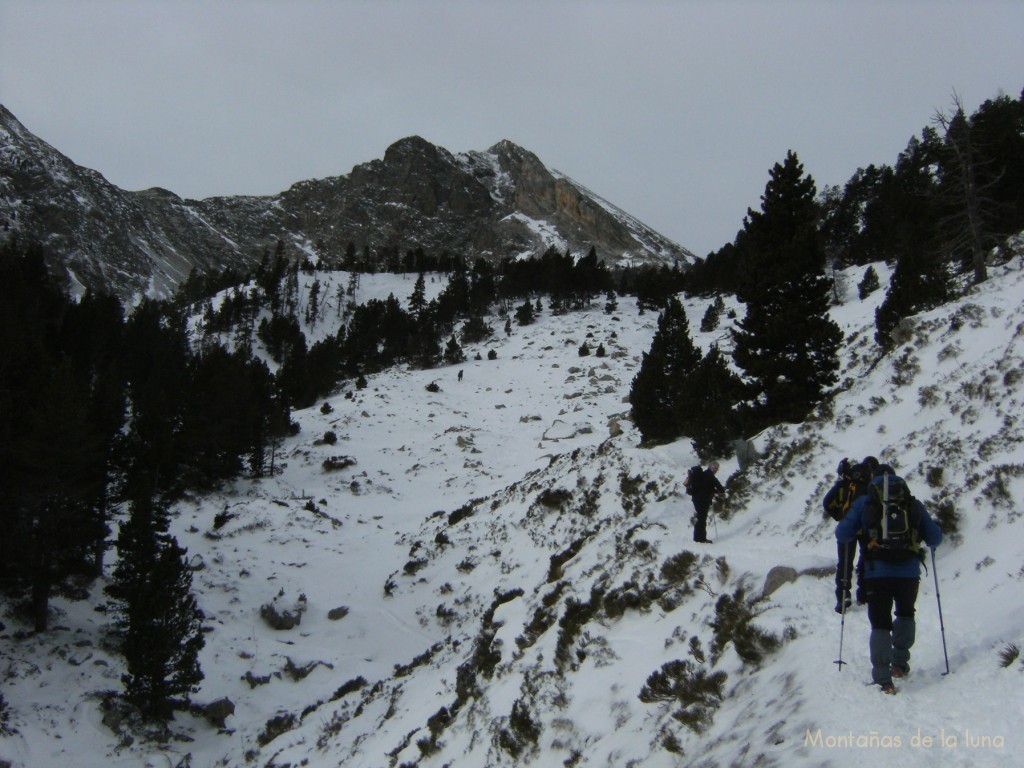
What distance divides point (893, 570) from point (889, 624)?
0.53 m

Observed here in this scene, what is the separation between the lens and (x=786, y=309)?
21.6m

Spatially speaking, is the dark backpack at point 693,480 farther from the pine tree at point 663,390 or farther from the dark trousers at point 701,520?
the pine tree at point 663,390

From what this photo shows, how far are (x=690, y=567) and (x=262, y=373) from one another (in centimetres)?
4588

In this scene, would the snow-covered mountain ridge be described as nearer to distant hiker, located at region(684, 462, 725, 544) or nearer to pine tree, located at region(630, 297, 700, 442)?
distant hiker, located at region(684, 462, 725, 544)

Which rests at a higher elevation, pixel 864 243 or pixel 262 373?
pixel 864 243

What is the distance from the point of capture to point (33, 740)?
17141 mm

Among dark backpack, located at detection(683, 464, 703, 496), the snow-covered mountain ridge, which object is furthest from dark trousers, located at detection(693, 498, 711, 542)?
the snow-covered mountain ridge

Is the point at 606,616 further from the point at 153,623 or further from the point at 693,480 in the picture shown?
the point at 153,623

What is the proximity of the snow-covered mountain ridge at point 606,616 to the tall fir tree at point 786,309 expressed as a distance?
1705 millimetres

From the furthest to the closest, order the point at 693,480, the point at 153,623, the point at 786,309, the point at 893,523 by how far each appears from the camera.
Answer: the point at 786,309 → the point at 153,623 → the point at 693,480 → the point at 893,523

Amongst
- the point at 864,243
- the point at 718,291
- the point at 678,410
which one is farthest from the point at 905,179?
the point at 678,410

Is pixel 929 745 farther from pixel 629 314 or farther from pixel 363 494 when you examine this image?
pixel 629 314

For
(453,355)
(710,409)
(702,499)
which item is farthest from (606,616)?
(453,355)

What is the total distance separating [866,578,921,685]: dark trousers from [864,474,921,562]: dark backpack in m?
0.28
